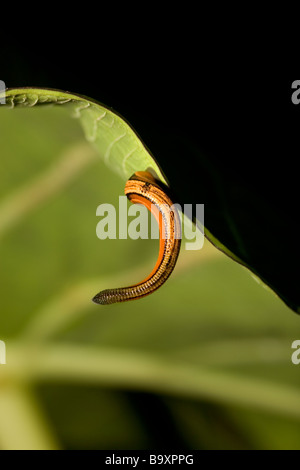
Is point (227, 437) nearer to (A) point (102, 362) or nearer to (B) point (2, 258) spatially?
(A) point (102, 362)

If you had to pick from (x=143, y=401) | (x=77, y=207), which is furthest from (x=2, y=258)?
(x=143, y=401)

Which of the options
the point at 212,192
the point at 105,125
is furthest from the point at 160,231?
the point at 105,125

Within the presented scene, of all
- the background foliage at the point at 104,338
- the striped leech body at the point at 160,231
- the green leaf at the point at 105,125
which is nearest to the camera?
the green leaf at the point at 105,125

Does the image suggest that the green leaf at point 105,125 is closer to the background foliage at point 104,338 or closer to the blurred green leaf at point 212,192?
the blurred green leaf at point 212,192

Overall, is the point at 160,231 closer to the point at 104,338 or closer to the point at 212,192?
the point at 212,192

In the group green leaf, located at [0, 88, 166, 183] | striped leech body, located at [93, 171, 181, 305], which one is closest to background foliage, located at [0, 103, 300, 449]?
striped leech body, located at [93, 171, 181, 305]

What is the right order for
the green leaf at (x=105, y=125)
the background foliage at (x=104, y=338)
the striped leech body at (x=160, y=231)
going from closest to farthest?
1. the green leaf at (x=105, y=125)
2. the striped leech body at (x=160, y=231)
3. the background foliage at (x=104, y=338)

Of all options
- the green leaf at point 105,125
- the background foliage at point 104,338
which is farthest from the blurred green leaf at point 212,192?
the background foliage at point 104,338

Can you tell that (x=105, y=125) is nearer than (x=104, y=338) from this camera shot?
Yes
